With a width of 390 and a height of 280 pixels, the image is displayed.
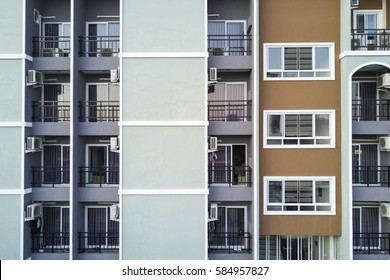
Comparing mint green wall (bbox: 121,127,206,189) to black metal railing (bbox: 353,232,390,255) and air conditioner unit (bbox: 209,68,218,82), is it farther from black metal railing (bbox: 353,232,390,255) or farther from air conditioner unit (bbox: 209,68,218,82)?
black metal railing (bbox: 353,232,390,255)

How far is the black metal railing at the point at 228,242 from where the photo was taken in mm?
9773

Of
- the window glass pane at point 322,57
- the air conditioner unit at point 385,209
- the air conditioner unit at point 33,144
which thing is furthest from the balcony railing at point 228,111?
the air conditioner unit at point 33,144

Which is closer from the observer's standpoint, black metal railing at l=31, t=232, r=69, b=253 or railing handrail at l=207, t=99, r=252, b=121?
black metal railing at l=31, t=232, r=69, b=253

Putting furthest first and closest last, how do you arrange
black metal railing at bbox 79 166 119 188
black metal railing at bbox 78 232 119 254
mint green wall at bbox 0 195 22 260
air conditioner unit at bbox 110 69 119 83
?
1. black metal railing at bbox 79 166 119 188
2. black metal railing at bbox 78 232 119 254
3. air conditioner unit at bbox 110 69 119 83
4. mint green wall at bbox 0 195 22 260

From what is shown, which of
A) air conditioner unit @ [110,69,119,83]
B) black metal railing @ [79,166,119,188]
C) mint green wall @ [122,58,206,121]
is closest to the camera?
mint green wall @ [122,58,206,121]

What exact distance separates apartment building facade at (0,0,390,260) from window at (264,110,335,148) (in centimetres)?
4

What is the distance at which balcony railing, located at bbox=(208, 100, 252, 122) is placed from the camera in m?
10.0

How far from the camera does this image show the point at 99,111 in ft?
33.7

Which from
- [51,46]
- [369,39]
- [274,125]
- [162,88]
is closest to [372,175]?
[274,125]

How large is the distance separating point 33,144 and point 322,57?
9091 mm

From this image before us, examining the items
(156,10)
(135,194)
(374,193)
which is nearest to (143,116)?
(135,194)

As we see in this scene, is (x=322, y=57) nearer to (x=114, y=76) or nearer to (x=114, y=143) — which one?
(x=114, y=76)

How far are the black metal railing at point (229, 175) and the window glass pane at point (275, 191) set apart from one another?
732mm

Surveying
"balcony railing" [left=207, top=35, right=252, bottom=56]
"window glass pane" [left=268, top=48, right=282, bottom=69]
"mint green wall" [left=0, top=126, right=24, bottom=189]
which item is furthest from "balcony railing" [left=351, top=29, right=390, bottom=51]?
"mint green wall" [left=0, top=126, right=24, bottom=189]
